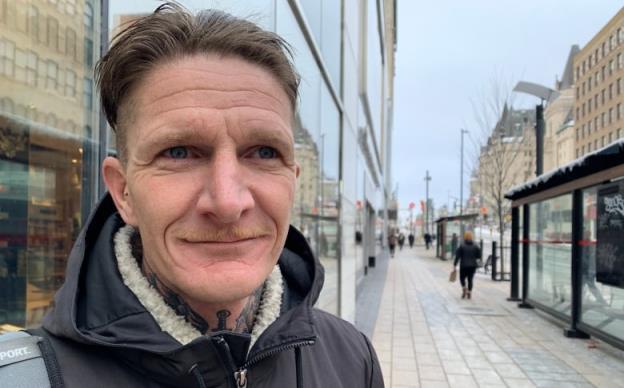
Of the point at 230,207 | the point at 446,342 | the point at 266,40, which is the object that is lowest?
the point at 446,342

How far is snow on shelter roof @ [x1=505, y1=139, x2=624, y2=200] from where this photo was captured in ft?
21.6

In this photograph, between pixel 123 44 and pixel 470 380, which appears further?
pixel 470 380

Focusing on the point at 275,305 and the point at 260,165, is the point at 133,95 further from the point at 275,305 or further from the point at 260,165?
the point at 275,305

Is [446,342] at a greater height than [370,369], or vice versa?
[370,369]

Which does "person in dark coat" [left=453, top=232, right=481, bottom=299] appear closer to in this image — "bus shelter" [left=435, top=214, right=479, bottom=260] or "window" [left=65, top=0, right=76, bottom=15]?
"window" [left=65, top=0, right=76, bottom=15]

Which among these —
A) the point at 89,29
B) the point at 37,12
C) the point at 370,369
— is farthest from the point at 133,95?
the point at 89,29

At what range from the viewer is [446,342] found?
26.1 ft

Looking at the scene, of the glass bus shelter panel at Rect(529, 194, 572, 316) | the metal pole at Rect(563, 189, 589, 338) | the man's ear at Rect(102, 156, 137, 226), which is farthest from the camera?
the glass bus shelter panel at Rect(529, 194, 572, 316)

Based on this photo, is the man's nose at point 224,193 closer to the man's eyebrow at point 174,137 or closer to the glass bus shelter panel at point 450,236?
the man's eyebrow at point 174,137

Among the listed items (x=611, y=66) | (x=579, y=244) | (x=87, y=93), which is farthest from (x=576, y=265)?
(x=611, y=66)

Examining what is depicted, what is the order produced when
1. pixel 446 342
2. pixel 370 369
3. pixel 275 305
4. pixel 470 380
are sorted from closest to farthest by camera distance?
pixel 275 305 → pixel 370 369 → pixel 470 380 → pixel 446 342

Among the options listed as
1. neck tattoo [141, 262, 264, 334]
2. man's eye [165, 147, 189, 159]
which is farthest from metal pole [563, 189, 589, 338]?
man's eye [165, 147, 189, 159]

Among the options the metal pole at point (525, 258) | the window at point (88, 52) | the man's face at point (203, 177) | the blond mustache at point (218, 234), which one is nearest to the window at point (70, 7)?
the window at point (88, 52)

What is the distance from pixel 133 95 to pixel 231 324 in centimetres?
53
